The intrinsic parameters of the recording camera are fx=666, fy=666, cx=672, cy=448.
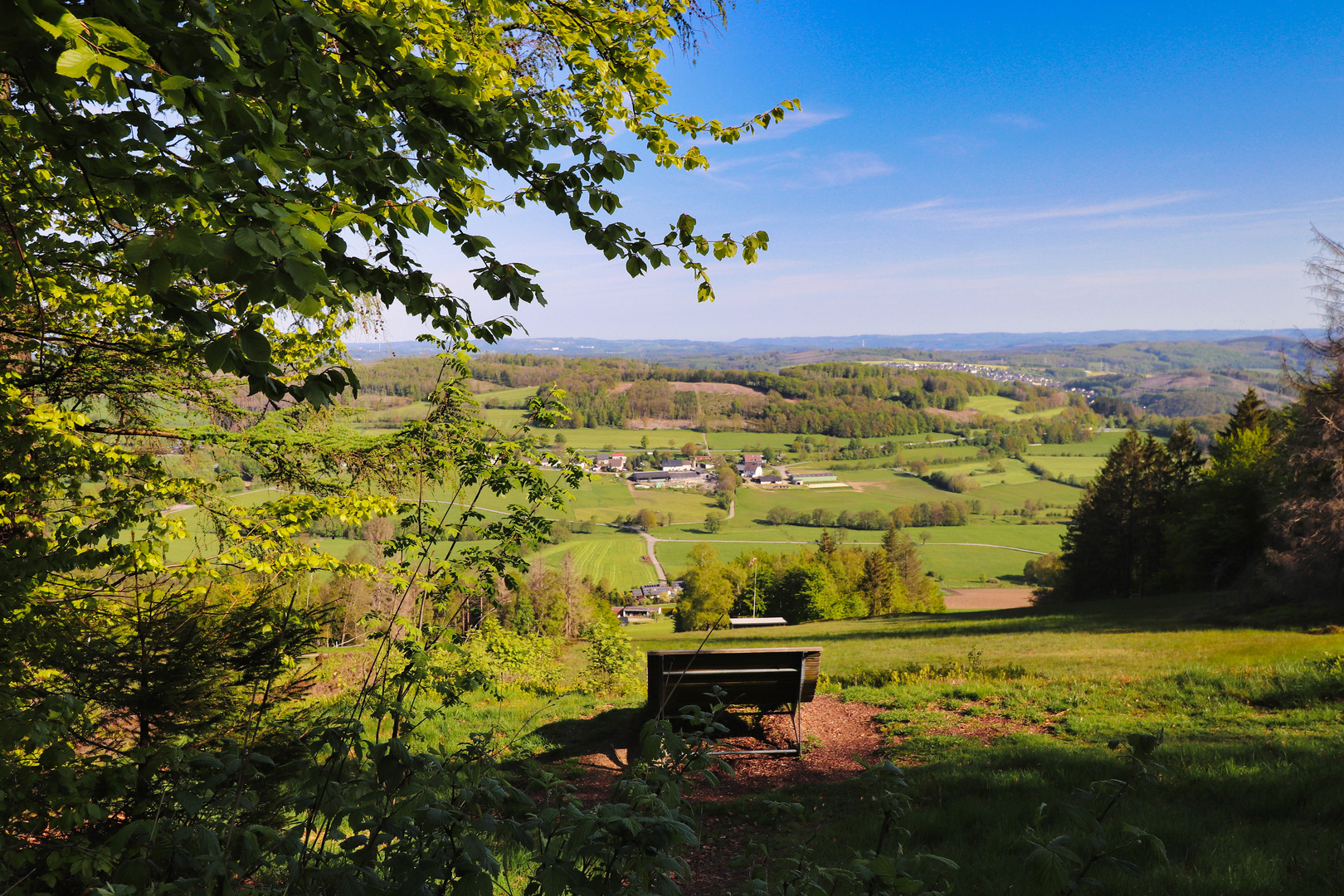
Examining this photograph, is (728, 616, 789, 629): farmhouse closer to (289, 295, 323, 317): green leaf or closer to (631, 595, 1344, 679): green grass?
(631, 595, 1344, 679): green grass

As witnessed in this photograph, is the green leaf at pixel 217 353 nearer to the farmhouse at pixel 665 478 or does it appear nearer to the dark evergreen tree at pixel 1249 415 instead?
the dark evergreen tree at pixel 1249 415

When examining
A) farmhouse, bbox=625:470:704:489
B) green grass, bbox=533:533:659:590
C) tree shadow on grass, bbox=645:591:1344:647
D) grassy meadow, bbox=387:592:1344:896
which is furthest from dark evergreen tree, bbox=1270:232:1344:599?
farmhouse, bbox=625:470:704:489

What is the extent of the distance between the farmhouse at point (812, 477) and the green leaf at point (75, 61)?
5065 inches

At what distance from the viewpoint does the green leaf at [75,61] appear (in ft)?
4.30

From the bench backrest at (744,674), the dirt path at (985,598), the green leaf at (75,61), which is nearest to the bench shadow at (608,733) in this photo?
the bench backrest at (744,674)

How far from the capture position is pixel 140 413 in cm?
719

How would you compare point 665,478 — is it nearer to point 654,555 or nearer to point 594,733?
A: point 654,555

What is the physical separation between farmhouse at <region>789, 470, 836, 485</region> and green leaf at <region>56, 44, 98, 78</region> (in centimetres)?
12866

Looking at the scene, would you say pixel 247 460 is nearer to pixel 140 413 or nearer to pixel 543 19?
pixel 140 413

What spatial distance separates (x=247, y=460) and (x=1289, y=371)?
28.5 m

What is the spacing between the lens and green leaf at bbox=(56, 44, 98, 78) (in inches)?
51.6

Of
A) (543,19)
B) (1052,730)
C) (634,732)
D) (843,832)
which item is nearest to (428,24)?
(543,19)

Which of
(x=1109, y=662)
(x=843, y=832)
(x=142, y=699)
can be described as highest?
(x=142, y=699)

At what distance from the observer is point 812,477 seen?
133 metres
